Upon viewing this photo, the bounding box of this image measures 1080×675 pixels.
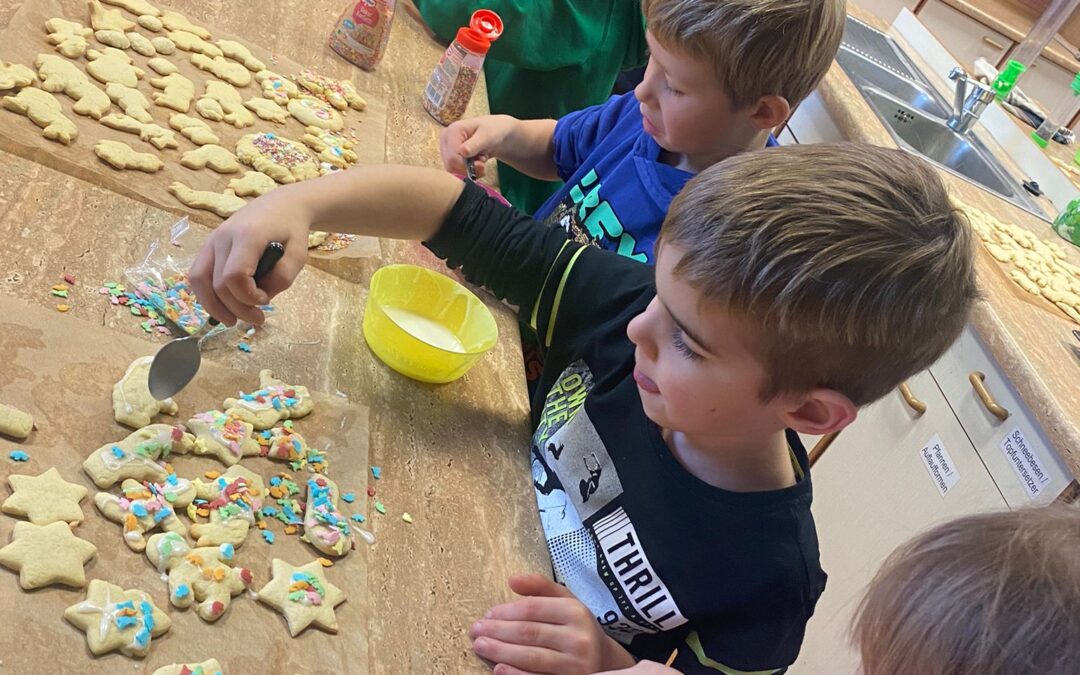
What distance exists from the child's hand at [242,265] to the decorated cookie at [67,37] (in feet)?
1.42

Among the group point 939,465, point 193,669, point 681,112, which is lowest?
point 939,465

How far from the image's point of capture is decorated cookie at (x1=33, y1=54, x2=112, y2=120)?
105 cm

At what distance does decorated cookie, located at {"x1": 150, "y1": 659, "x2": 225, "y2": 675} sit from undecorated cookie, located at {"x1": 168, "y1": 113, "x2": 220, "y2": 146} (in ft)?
2.36

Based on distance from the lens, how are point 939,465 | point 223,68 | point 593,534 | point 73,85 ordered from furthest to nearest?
point 939,465
point 223,68
point 73,85
point 593,534

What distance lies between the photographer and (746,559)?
2.89ft

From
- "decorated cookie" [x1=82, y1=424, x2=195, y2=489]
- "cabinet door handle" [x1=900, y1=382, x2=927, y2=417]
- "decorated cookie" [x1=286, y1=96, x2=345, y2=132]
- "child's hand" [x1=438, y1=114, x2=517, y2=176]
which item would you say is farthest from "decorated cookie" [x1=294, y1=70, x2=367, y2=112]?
"cabinet door handle" [x1=900, y1=382, x2=927, y2=417]

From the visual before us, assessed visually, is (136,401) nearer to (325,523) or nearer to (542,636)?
(325,523)

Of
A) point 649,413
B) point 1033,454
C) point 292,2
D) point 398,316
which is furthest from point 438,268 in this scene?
point 1033,454

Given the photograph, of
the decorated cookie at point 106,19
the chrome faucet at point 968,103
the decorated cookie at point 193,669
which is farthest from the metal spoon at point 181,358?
the chrome faucet at point 968,103

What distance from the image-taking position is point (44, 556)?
0.62m

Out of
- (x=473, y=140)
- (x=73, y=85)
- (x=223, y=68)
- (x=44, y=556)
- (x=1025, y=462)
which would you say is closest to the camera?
(x=44, y=556)

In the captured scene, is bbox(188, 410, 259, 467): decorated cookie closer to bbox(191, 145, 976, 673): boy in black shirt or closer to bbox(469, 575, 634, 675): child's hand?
bbox(191, 145, 976, 673): boy in black shirt

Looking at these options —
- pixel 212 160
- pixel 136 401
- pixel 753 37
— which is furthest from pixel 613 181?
pixel 136 401

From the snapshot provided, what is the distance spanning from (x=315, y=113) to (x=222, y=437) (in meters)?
0.68
